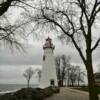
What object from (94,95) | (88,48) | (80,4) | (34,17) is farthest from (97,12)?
(94,95)

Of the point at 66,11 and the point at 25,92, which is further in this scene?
the point at 25,92

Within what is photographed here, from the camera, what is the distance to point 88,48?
16.3 metres

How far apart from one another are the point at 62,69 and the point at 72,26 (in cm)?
4989

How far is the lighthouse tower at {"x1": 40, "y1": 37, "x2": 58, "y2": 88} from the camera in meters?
41.5

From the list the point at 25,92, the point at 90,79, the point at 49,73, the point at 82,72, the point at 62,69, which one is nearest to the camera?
the point at 90,79

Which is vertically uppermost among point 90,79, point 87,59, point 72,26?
point 72,26

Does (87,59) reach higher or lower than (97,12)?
lower

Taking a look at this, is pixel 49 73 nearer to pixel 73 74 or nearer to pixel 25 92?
pixel 25 92

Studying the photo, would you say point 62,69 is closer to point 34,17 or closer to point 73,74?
point 73,74

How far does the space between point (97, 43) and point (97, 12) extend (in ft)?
6.65

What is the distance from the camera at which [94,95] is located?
15.9m

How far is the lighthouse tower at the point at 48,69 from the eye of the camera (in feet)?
136

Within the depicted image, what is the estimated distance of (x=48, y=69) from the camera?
139 ft

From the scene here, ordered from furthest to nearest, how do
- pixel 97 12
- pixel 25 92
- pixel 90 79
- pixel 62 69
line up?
pixel 62 69, pixel 25 92, pixel 97 12, pixel 90 79
